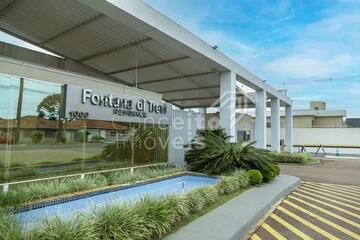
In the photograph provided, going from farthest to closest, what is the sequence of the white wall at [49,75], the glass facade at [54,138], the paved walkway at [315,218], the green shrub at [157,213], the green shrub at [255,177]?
the green shrub at [255,177] < the glass facade at [54,138] < the white wall at [49,75] < the paved walkway at [315,218] < the green shrub at [157,213]

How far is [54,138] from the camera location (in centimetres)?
1078

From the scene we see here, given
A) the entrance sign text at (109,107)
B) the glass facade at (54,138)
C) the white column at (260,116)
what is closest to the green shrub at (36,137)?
the glass facade at (54,138)

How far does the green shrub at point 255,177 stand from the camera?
30.9 ft

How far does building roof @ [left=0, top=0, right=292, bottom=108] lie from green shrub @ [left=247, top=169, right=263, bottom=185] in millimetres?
4728

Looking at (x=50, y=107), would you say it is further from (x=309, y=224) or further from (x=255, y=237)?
(x=309, y=224)

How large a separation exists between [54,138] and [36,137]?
0.92 meters

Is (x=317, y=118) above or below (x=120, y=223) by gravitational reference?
above

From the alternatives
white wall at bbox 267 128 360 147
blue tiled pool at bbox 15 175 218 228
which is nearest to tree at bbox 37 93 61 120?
blue tiled pool at bbox 15 175 218 228

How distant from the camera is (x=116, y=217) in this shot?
417 cm

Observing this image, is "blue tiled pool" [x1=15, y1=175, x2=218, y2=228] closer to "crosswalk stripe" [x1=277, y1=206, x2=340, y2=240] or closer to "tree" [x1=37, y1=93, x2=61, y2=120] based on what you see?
"crosswalk stripe" [x1=277, y1=206, x2=340, y2=240]

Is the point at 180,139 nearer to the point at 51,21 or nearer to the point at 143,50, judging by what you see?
the point at 143,50

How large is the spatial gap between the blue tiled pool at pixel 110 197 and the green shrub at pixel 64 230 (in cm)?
41

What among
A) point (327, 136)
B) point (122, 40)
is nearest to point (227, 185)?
point (122, 40)

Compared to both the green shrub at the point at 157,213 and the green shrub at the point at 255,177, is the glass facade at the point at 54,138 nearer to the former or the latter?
the green shrub at the point at 255,177
